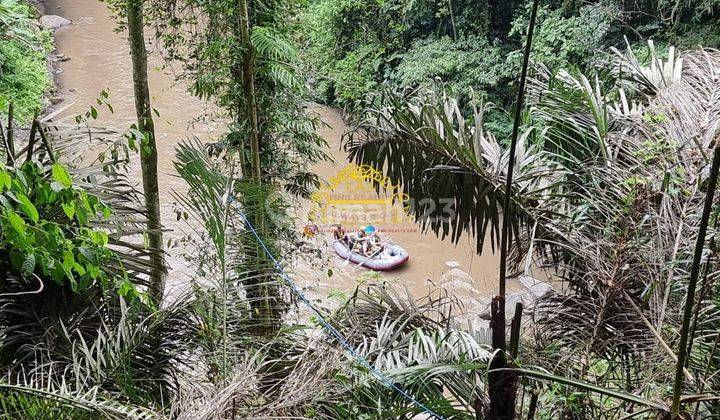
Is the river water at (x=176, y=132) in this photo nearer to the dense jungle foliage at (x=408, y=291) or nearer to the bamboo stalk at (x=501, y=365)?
the dense jungle foliage at (x=408, y=291)

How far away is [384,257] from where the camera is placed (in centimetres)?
774

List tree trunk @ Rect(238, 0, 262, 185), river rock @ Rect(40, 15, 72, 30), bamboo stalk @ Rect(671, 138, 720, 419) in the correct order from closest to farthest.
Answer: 1. bamboo stalk @ Rect(671, 138, 720, 419)
2. tree trunk @ Rect(238, 0, 262, 185)
3. river rock @ Rect(40, 15, 72, 30)

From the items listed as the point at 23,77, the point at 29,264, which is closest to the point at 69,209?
the point at 29,264

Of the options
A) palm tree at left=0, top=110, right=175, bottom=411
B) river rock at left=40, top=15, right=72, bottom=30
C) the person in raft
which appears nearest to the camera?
palm tree at left=0, top=110, right=175, bottom=411

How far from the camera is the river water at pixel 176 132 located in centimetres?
735

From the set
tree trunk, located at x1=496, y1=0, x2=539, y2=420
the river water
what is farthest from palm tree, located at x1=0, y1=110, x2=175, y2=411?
the river water

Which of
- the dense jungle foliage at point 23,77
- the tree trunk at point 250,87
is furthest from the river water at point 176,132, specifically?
the tree trunk at point 250,87

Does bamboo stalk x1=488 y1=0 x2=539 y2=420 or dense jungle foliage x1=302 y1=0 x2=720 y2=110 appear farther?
dense jungle foliage x1=302 y1=0 x2=720 y2=110

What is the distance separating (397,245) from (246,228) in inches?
241

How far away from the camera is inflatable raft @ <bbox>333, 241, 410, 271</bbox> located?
7520mm

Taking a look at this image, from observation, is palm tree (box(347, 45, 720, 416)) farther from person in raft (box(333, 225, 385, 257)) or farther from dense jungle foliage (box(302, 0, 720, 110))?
dense jungle foliage (box(302, 0, 720, 110))

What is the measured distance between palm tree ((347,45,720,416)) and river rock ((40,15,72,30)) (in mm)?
11891

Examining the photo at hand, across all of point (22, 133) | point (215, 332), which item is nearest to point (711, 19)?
point (215, 332)

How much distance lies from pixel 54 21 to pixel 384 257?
9475 mm
